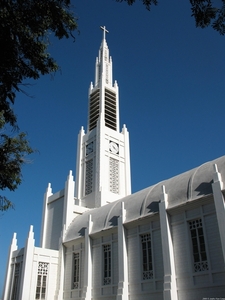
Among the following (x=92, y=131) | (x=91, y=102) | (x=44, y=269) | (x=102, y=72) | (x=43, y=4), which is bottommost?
(x=44, y=269)

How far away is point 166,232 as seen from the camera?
796 inches

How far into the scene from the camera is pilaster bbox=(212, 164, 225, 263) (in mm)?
17370

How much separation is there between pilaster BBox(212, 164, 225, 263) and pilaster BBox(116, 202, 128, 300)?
7870 millimetres

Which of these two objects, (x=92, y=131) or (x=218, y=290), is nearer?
(x=218, y=290)

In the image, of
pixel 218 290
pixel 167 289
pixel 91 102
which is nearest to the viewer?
pixel 218 290

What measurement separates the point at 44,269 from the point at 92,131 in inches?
752

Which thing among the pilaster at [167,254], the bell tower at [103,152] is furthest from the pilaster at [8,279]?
the pilaster at [167,254]

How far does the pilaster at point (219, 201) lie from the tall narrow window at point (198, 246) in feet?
6.21

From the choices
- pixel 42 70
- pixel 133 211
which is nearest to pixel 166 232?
pixel 133 211

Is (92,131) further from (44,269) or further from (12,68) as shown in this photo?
(12,68)

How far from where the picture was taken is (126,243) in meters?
23.3

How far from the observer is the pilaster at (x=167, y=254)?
18.6m

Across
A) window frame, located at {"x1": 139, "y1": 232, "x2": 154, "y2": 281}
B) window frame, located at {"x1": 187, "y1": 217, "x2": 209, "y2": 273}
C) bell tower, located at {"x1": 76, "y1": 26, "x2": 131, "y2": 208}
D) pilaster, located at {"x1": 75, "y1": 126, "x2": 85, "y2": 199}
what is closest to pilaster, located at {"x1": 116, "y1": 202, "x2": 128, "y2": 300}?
window frame, located at {"x1": 139, "y1": 232, "x2": 154, "y2": 281}

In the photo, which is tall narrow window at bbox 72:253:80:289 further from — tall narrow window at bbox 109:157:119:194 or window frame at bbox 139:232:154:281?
tall narrow window at bbox 109:157:119:194
